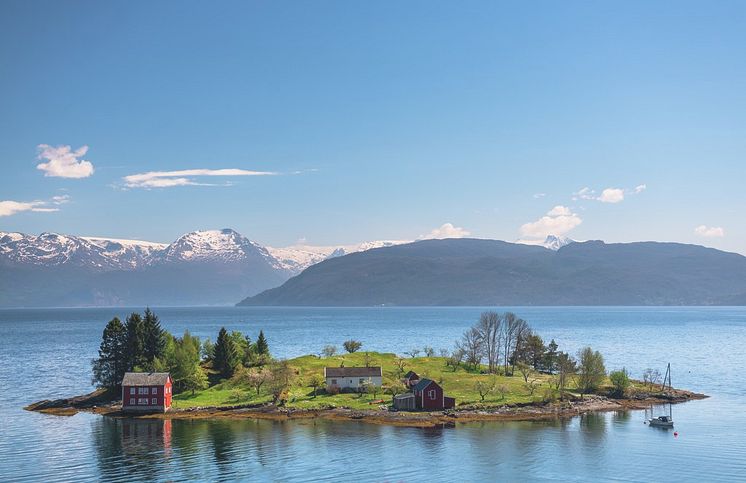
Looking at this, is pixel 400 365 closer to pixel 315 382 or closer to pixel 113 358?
pixel 315 382

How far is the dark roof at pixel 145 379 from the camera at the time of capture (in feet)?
394

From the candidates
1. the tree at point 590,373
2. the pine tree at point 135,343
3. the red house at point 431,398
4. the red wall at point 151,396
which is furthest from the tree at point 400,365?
the pine tree at point 135,343

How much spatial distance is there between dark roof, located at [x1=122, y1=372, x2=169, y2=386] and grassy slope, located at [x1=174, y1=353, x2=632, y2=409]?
5.24 metres

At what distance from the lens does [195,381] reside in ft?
432

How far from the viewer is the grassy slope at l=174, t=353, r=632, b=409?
401ft

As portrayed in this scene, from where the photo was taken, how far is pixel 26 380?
163500 millimetres

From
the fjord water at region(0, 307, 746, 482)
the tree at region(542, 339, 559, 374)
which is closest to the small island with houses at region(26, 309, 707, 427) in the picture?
the fjord water at region(0, 307, 746, 482)

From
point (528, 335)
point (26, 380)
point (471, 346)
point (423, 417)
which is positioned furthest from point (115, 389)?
point (528, 335)

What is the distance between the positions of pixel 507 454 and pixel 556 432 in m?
17.5

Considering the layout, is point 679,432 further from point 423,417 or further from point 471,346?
point 471,346

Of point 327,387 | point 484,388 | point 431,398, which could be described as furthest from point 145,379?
point 484,388

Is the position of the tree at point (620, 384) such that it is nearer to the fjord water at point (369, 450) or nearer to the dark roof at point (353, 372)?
the fjord water at point (369, 450)

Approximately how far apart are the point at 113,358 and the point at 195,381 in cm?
1893

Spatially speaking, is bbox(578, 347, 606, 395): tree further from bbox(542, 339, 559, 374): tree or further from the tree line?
the tree line
